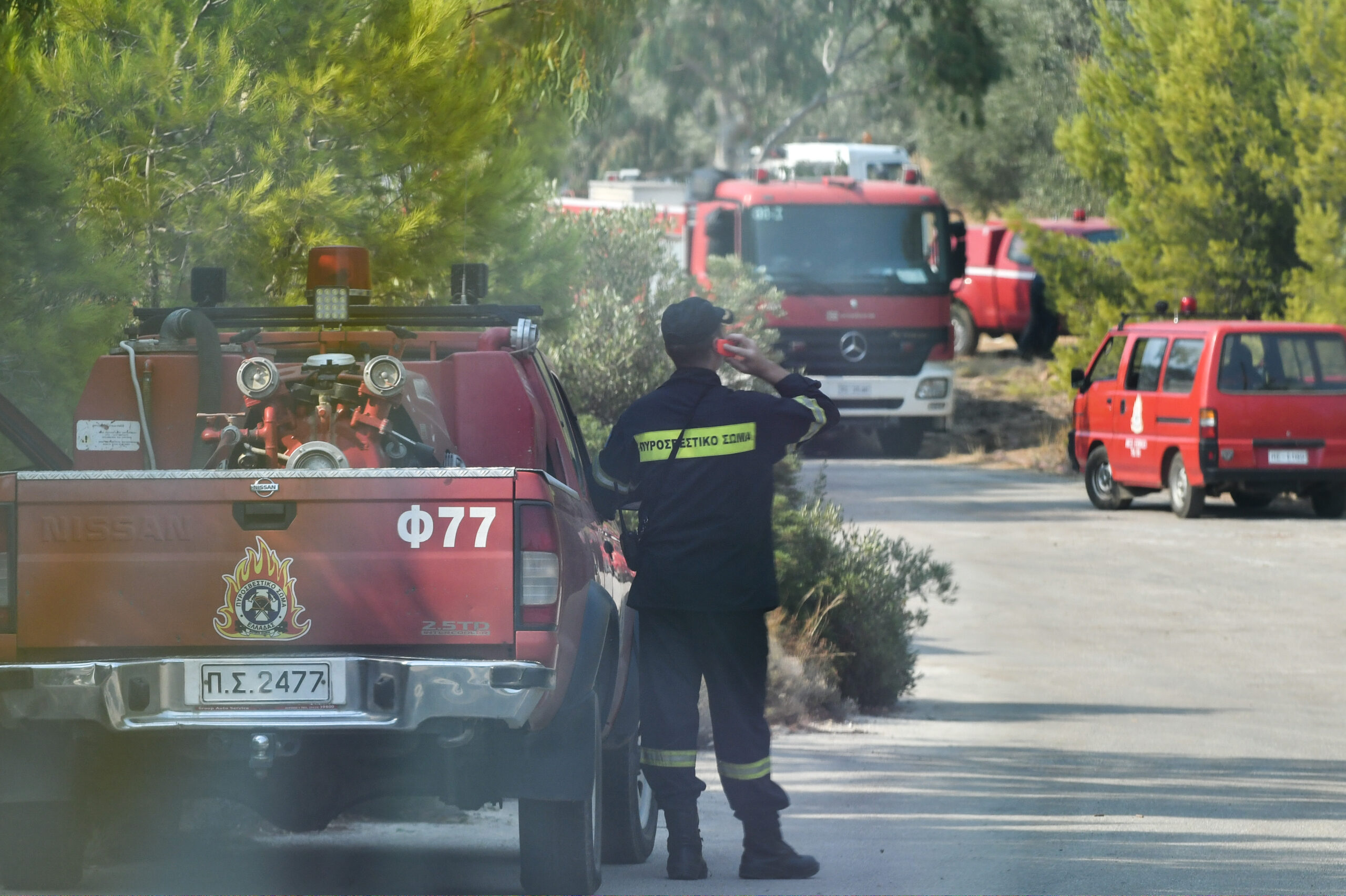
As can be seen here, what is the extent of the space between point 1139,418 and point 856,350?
4.53 meters

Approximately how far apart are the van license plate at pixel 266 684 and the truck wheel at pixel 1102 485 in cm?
1702

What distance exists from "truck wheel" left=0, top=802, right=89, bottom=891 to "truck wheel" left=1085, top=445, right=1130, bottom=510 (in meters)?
16.7

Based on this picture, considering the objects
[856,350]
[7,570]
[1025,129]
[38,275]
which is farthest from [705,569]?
[1025,129]

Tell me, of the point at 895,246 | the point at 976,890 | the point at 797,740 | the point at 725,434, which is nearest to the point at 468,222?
the point at 797,740

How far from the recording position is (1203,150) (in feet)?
81.9

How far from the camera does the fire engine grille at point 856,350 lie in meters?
23.9

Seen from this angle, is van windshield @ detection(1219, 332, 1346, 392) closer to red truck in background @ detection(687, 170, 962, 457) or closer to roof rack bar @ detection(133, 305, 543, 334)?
red truck in background @ detection(687, 170, 962, 457)

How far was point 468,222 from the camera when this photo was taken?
11273 mm

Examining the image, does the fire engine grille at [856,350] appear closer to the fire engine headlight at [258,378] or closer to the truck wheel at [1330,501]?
the truck wheel at [1330,501]

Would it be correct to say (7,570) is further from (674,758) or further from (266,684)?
(674,758)

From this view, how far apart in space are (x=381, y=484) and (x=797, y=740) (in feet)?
18.7

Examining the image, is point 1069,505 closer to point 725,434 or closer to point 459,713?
point 725,434

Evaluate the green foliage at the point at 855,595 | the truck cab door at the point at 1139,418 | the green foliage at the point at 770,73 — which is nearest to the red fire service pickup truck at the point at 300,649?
the green foliage at the point at 855,595

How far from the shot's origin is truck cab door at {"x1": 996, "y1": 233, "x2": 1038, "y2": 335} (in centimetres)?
3073
